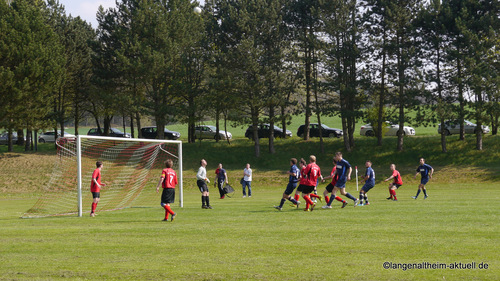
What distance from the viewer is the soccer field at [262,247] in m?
8.42

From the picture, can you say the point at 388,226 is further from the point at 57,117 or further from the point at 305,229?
the point at 57,117

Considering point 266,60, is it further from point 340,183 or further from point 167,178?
point 167,178

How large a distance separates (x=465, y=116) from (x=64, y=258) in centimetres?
3895

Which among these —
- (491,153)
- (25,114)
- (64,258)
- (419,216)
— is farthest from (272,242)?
(491,153)

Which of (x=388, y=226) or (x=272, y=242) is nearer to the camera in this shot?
(x=272, y=242)

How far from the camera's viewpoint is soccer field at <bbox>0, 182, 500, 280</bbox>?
8422mm

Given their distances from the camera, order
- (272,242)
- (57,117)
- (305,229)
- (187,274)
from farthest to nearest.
A: (57,117)
(305,229)
(272,242)
(187,274)

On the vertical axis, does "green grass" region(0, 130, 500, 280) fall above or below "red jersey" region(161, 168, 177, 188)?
below

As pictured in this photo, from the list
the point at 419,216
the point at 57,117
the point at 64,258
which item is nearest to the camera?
the point at 64,258

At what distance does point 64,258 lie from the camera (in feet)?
32.1

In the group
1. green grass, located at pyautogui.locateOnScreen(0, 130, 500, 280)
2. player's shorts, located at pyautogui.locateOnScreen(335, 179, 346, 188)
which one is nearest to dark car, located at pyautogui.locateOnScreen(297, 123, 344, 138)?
green grass, located at pyautogui.locateOnScreen(0, 130, 500, 280)

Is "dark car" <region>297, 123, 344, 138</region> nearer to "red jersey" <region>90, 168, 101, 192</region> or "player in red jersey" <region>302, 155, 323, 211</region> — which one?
"player in red jersey" <region>302, 155, 323, 211</region>

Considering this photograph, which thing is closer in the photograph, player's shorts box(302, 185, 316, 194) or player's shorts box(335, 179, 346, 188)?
player's shorts box(302, 185, 316, 194)

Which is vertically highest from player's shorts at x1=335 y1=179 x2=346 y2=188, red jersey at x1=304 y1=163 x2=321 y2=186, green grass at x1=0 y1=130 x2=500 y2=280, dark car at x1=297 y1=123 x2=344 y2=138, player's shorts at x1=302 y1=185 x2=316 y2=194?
dark car at x1=297 y1=123 x2=344 y2=138
